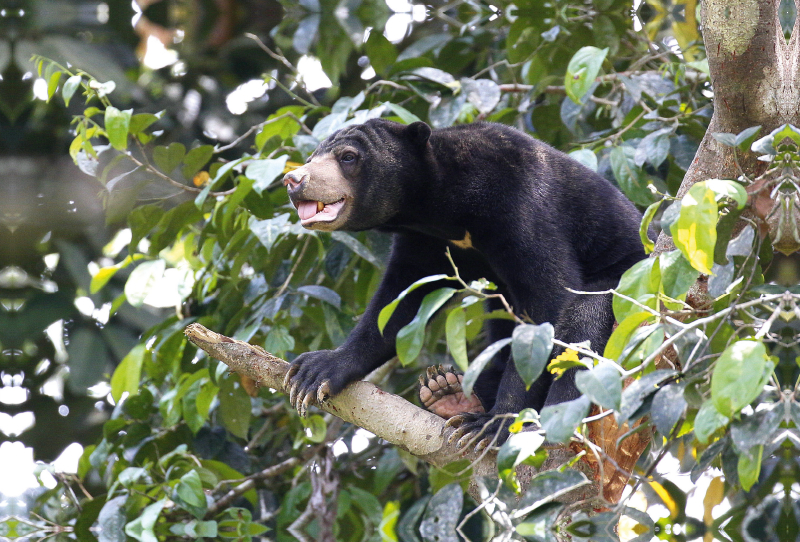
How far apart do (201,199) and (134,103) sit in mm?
2947

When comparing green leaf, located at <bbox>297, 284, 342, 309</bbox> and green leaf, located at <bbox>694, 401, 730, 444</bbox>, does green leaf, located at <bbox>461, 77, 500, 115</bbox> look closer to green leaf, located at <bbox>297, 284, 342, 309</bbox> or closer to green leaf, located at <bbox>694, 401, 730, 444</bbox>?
green leaf, located at <bbox>297, 284, 342, 309</bbox>

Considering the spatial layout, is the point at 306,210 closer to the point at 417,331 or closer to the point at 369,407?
the point at 369,407

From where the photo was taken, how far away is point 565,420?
1.67 metres

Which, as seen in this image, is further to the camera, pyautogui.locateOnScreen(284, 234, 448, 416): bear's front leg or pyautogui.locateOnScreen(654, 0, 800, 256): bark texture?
pyautogui.locateOnScreen(284, 234, 448, 416): bear's front leg

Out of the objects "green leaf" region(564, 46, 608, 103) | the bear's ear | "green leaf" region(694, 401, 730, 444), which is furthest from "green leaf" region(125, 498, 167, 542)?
"green leaf" region(564, 46, 608, 103)

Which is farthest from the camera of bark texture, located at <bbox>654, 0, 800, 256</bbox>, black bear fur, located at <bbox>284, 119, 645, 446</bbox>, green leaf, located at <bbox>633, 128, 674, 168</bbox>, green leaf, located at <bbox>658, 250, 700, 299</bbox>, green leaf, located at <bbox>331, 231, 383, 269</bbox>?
green leaf, located at <bbox>331, 231, 383, 269</bbox>

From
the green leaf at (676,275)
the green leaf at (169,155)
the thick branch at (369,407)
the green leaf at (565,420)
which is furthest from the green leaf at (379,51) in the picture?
the green leaf at (565,420)

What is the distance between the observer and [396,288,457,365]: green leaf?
1990 mm

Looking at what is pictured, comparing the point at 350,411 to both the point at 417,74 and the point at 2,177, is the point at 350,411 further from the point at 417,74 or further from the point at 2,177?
the point at 2,177

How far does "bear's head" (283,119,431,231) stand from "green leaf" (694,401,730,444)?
2.10 meters

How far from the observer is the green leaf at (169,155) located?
3990mm

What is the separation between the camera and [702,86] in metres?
4.38

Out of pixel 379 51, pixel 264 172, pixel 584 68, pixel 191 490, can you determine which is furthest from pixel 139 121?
pixel 584 68

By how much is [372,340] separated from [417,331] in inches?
58.7
